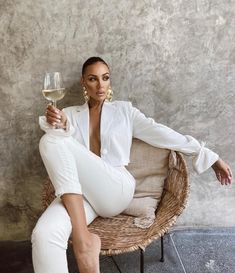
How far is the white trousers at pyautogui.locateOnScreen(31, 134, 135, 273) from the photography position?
1708 millimetres

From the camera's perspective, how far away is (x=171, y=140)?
217 cm

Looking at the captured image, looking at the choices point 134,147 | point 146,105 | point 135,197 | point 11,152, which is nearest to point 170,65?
point 146,105

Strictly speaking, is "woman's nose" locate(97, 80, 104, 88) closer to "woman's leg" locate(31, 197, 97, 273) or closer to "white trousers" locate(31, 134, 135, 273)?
"white trousers" locate(31, 134, 135, 273)

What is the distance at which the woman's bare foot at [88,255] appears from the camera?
1741 millimetres

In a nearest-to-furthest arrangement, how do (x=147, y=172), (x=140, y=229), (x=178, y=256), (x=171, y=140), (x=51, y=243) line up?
(x=51, y=243) < (x=140, y=229) < (x=171, y=140) < (x=147, y=172) < (x=178, y=256)

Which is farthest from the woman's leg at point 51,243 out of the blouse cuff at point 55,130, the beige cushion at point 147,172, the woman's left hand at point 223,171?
the woman's left hand at point 223,171

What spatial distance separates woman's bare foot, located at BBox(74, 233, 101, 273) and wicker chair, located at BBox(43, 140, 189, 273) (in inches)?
3.3

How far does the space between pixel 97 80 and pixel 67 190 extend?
2.24ft

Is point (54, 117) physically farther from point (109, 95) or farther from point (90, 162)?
→ point (109, 95)

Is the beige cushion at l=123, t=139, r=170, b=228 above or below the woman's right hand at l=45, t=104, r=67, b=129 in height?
below

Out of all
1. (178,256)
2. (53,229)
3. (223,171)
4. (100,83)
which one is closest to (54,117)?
(100,83)

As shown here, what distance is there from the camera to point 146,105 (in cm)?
246

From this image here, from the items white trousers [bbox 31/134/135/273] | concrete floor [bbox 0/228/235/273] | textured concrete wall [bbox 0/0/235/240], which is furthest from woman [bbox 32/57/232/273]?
concrete floor [bbox 0/228/235/273]

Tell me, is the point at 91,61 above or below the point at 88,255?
above
